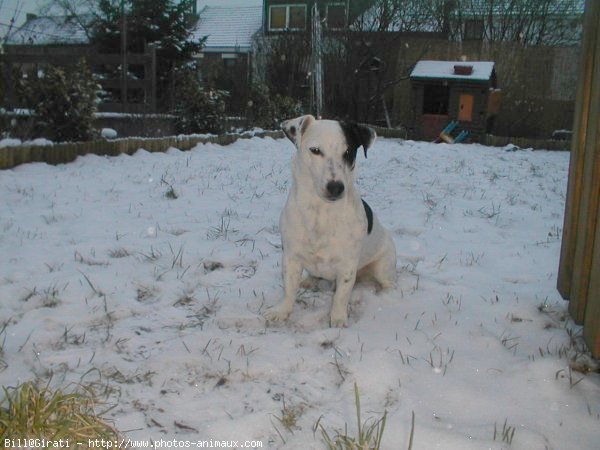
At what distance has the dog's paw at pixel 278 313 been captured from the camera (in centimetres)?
287

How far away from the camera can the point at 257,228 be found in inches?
182

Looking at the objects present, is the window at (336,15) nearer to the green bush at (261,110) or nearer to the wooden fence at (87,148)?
the green bush at (261,110)

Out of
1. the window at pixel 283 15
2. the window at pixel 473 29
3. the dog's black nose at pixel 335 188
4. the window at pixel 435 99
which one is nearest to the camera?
the dog's black nose at pixel 335 188

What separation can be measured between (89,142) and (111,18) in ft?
31.3

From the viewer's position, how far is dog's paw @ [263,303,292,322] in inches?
113

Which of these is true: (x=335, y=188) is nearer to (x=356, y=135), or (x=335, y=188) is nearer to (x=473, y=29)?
(x=356, y=135)

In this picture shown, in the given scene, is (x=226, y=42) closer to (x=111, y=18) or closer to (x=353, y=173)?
(x=111, y=18)

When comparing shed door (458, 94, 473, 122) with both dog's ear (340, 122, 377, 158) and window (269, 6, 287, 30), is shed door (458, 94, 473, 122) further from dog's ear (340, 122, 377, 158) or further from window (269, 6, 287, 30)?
window (269, 6, 287, 30)

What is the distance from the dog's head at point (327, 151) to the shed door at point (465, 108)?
12.4 meters

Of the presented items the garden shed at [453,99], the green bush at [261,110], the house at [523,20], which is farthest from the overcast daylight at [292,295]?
the house at [523,20]

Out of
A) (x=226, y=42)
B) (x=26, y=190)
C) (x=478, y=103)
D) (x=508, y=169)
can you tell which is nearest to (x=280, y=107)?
(x=478, y=103)

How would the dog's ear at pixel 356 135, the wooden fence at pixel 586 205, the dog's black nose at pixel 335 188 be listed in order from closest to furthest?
the wooden fence at pixel 586 205 < the dog's black nose at pixel 335 188 < the dog's ear at pixel 356 135

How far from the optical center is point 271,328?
2785 mm

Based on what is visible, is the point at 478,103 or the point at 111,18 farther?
the point at 111,18
